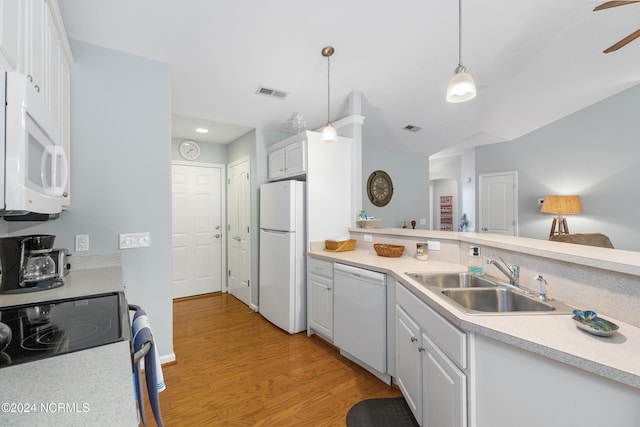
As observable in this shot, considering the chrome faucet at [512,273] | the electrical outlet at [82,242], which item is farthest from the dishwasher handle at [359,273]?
the electrical outlet at [82,242]

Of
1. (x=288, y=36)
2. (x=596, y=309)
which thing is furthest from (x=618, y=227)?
(x=288, y=36)

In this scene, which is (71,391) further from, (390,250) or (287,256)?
(287,256)

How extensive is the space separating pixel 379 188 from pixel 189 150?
3.32m

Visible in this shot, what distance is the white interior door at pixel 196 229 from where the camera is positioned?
14.0ft

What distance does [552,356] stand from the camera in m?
0.91

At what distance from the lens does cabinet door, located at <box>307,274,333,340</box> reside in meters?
2.64

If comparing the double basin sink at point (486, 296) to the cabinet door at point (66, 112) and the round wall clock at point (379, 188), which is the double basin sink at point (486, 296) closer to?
the cabinet door at point (66, 112)

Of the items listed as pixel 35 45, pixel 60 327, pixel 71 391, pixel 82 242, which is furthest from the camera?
pixel 82 242

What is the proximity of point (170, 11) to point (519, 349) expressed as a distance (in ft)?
9.24

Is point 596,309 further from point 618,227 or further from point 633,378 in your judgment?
point 618,227

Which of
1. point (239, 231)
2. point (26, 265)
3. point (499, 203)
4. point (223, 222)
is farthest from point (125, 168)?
point (499, 203)

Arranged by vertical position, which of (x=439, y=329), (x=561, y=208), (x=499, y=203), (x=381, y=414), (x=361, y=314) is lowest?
(x=381, y=414)

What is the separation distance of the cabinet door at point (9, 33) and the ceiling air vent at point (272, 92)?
2146 mm

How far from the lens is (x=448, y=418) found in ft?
4.26
